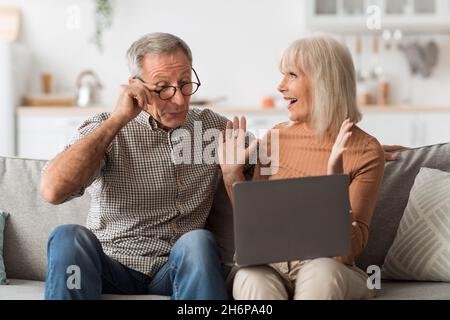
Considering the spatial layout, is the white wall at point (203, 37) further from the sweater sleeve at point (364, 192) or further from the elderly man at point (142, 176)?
the sweater sleeve at point (364, 192)

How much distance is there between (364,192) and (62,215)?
103 cm

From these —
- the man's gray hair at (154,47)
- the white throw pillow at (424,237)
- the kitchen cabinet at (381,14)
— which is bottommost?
the white throw pillow at (424,237)

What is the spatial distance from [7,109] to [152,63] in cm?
343

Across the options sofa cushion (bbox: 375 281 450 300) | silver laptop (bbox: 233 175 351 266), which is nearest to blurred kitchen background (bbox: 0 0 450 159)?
sofa cushion (bbox: 375 281 450 300)

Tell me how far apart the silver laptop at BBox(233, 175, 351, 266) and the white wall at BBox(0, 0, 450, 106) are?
4.05 meters

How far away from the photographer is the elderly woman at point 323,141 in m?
2.18

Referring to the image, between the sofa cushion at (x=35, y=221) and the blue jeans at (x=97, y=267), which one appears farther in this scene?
the sofa cushion at (x=35, y=221)

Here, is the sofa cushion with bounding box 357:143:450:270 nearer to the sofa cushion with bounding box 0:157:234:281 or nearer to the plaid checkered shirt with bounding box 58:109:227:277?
the sofa cushion with bounding box 0:157:234:281

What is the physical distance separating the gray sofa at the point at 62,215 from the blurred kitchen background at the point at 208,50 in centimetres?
293

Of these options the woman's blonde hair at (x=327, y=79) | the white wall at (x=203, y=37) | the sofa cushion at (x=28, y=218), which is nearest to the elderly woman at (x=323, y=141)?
the woman's blonde hair at (x=327, y=79)

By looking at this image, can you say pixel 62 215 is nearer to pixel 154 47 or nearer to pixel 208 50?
pixel 154 47

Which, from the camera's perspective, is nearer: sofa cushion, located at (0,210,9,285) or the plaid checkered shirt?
the plaid checkered shirt

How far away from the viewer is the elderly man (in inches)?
86.7

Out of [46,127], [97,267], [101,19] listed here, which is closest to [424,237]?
[97,267]
